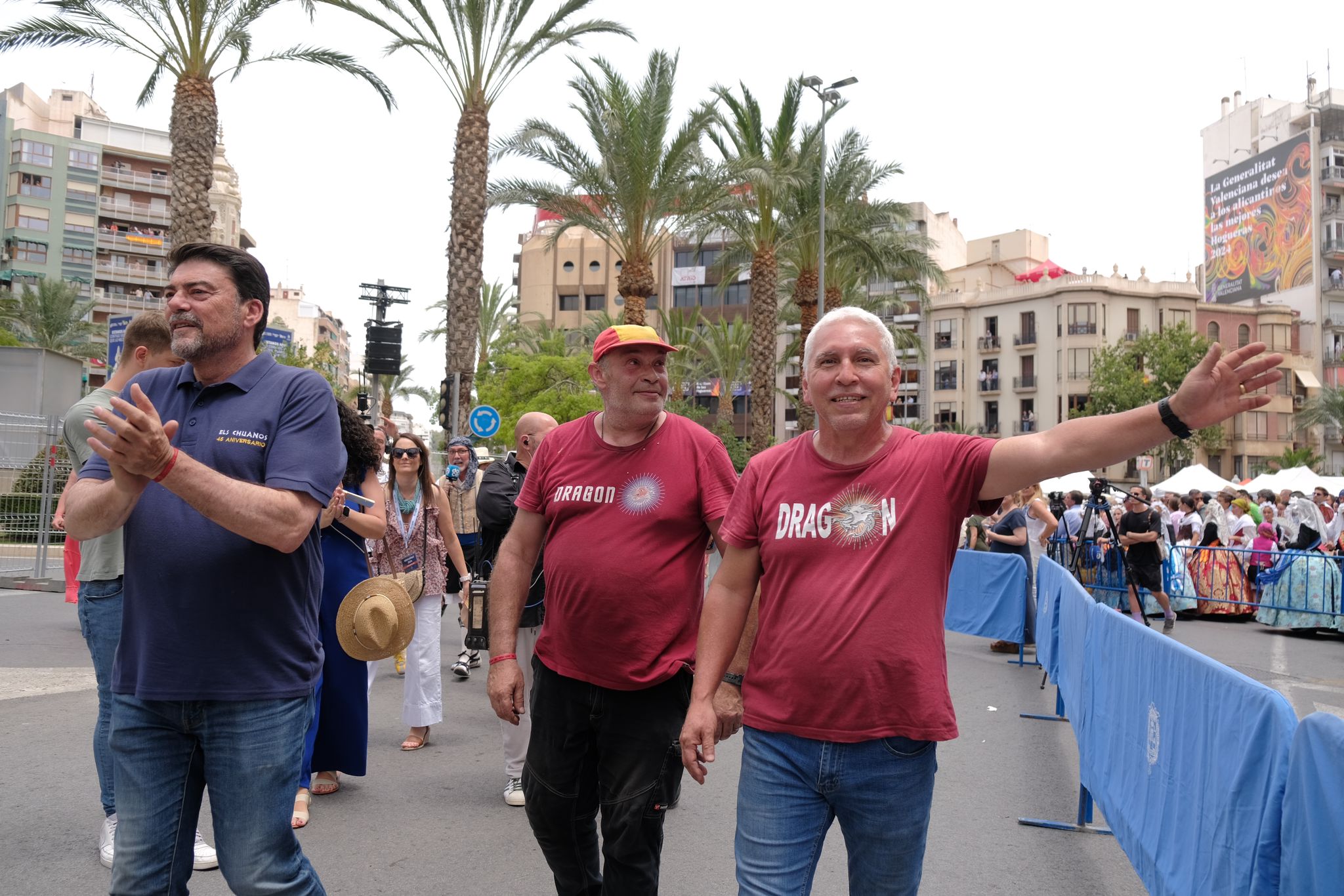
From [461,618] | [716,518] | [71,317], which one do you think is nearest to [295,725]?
[716,518]

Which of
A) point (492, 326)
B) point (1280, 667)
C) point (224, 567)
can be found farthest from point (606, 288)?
point (224, 567)

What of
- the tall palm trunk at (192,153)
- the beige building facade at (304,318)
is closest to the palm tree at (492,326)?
the tall palm trunk at (192,153)

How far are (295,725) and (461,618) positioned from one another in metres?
5.63

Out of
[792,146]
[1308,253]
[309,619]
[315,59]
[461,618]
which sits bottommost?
[461,618]

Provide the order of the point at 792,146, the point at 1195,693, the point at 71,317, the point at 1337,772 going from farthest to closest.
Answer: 1. the point at 71,317
2. the point at 792,146
3. the point at 1195,693
4. the point at 1337,772

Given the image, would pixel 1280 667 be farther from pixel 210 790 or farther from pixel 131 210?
pixel 131 210

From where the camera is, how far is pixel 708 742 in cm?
289

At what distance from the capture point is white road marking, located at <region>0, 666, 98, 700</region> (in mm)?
7898

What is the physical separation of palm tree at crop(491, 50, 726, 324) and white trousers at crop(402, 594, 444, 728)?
689 inches

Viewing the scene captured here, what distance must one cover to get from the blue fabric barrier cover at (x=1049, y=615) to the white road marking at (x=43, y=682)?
22.3 feet

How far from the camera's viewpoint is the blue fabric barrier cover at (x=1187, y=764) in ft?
9.01

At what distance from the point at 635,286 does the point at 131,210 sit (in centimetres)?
6873

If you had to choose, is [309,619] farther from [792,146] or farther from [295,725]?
[792,146]

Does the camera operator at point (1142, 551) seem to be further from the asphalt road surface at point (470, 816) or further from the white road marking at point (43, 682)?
the white road marking at point (43, 682)
